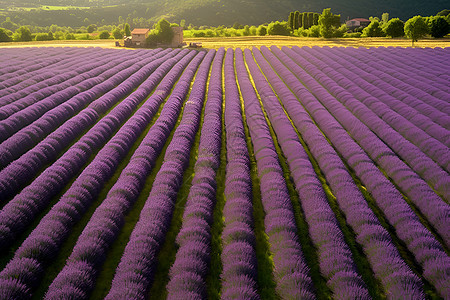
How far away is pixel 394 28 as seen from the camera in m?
41.6

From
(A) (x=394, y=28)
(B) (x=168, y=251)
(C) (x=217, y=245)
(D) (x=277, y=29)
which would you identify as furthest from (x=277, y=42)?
(B) (x=168, y=251)

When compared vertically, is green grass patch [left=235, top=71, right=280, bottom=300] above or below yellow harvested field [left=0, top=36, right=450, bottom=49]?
below

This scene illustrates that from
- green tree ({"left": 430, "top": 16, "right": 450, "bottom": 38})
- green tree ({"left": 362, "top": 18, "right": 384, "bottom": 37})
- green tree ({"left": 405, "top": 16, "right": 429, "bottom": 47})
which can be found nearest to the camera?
green tree ({"left": 405, "top": 16, "right": 429, "bottom": 47})

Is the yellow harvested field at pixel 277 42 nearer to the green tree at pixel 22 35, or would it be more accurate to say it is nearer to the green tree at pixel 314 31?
the green tree at pixel 314 31

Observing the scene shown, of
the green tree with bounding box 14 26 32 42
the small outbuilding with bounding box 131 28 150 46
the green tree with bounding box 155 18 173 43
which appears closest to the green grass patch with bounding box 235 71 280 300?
the green tree with bounding box 155 18 173 43

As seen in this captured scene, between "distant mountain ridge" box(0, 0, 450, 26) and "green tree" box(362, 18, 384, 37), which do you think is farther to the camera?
"distant mountain ridge" box(0, 0, 450, 26)

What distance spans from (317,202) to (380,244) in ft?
5.80

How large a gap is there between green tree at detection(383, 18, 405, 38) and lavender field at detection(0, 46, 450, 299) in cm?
3242

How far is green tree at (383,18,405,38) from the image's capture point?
4144 cm

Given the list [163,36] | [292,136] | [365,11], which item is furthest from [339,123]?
[365,11]

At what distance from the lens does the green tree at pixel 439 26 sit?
3978 centimetres

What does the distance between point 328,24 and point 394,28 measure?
391 inches

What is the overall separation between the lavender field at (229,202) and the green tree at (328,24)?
30688mm

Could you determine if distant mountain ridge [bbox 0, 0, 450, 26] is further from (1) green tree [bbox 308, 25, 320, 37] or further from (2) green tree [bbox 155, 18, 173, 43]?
(2) green tree [bbox 155, 18, 173, 43]
